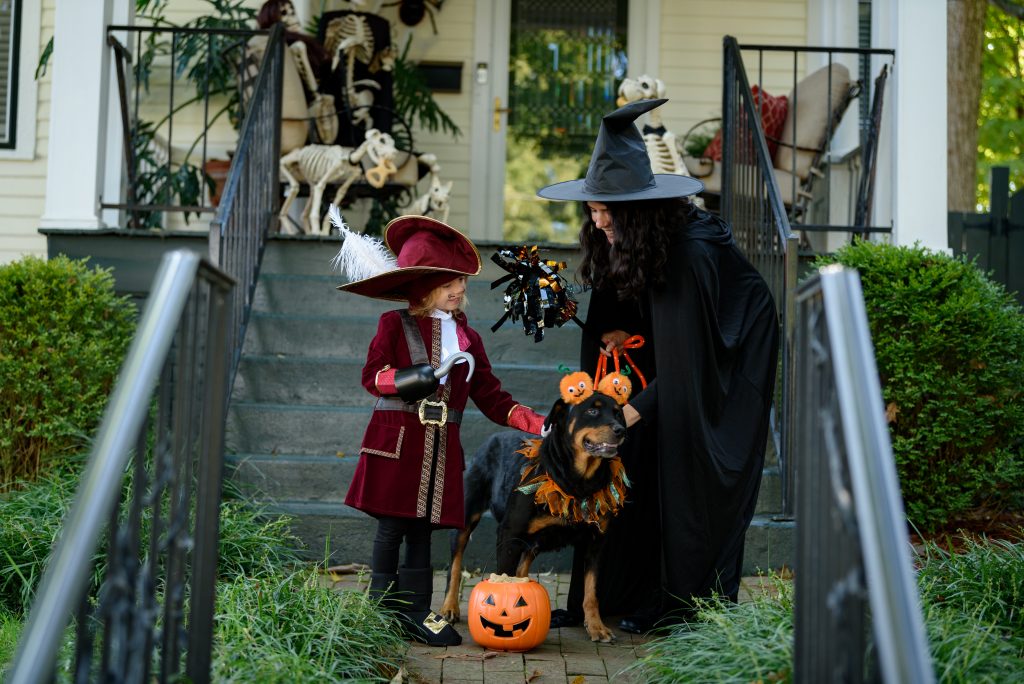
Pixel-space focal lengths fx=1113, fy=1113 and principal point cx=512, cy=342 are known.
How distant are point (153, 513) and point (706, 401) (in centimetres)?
247

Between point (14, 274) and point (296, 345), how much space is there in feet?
5.38

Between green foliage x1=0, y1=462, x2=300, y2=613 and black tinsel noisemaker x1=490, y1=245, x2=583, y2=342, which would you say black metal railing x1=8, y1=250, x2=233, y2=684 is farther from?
green foliage x1=0, y1=462, x2=300, y2=613

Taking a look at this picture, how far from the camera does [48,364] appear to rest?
595cm

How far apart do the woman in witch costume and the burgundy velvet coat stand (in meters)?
0.73

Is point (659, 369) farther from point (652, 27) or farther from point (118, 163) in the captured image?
point (652, 27)

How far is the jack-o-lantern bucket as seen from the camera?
414cm

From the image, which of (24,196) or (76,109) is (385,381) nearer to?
(76,109)

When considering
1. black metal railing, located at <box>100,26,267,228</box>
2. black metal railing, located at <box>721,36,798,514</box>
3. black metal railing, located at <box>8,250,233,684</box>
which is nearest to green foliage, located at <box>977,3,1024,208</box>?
black metal railing, located at <box>721,36,798,514</box>

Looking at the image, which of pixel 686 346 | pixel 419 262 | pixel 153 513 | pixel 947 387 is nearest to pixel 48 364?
pixel 419 262

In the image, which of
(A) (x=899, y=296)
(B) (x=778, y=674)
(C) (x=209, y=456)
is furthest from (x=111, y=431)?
(A) (x=899, y=296)

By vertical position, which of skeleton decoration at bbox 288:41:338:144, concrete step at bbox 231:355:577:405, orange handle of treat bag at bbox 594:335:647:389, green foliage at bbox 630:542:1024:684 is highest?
skeleton decoration at bbox 288:41:338:144

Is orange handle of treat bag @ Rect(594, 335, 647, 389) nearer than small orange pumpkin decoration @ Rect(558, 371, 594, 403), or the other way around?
small orange pumpkin decoration @ Rect(558, 371, 594, 403)

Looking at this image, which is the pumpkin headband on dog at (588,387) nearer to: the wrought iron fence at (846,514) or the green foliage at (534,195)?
the wrought iron fence at (846,514)

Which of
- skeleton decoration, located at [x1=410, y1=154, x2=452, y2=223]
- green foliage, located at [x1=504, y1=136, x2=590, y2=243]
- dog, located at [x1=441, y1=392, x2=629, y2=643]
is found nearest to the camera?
dog, located at [x1=441, y1=392, x2=629, y2=643]
